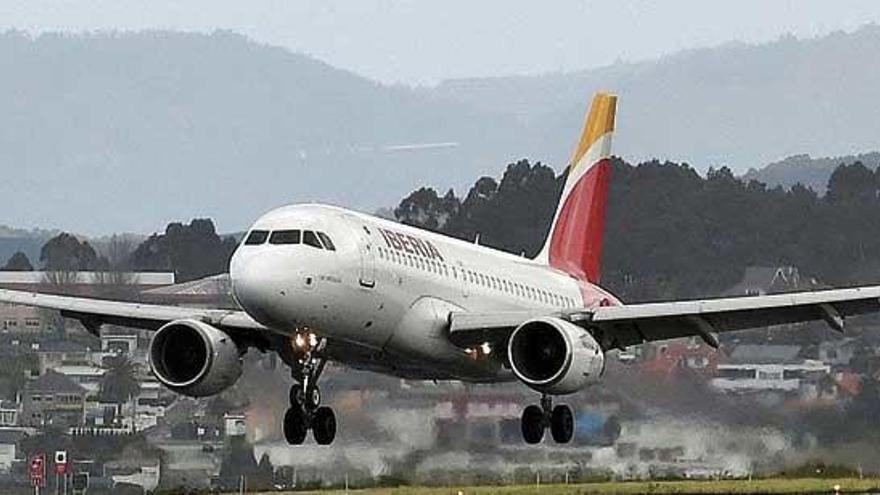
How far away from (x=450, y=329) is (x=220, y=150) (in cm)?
6661

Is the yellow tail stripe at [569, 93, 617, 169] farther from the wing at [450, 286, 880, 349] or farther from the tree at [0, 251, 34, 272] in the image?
the tree at [0, 251, 34, 272]

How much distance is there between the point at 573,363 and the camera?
35.9m

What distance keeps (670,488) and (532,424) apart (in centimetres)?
279

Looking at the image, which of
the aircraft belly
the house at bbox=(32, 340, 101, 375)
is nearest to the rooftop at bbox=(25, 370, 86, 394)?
the house at bbox=(32, 340, 101, 375)

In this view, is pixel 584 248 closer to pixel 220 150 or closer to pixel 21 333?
pixel 21 333

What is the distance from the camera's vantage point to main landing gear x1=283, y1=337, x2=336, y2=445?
33.8m

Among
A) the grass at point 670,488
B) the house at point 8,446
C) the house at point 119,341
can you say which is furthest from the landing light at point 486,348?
the house at point 119,341

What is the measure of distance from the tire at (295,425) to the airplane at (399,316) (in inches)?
0.8

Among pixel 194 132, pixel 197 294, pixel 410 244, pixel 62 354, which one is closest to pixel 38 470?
pixel 410 244

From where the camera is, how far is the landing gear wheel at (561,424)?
39688mm

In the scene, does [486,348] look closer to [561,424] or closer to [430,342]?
[430,342]

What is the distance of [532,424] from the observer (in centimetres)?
3956

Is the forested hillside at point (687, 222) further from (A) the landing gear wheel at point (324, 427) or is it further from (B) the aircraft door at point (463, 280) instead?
(A) the landing gear wheel at point (324, 427)

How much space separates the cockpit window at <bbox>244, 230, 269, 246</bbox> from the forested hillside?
2531 centimetres
